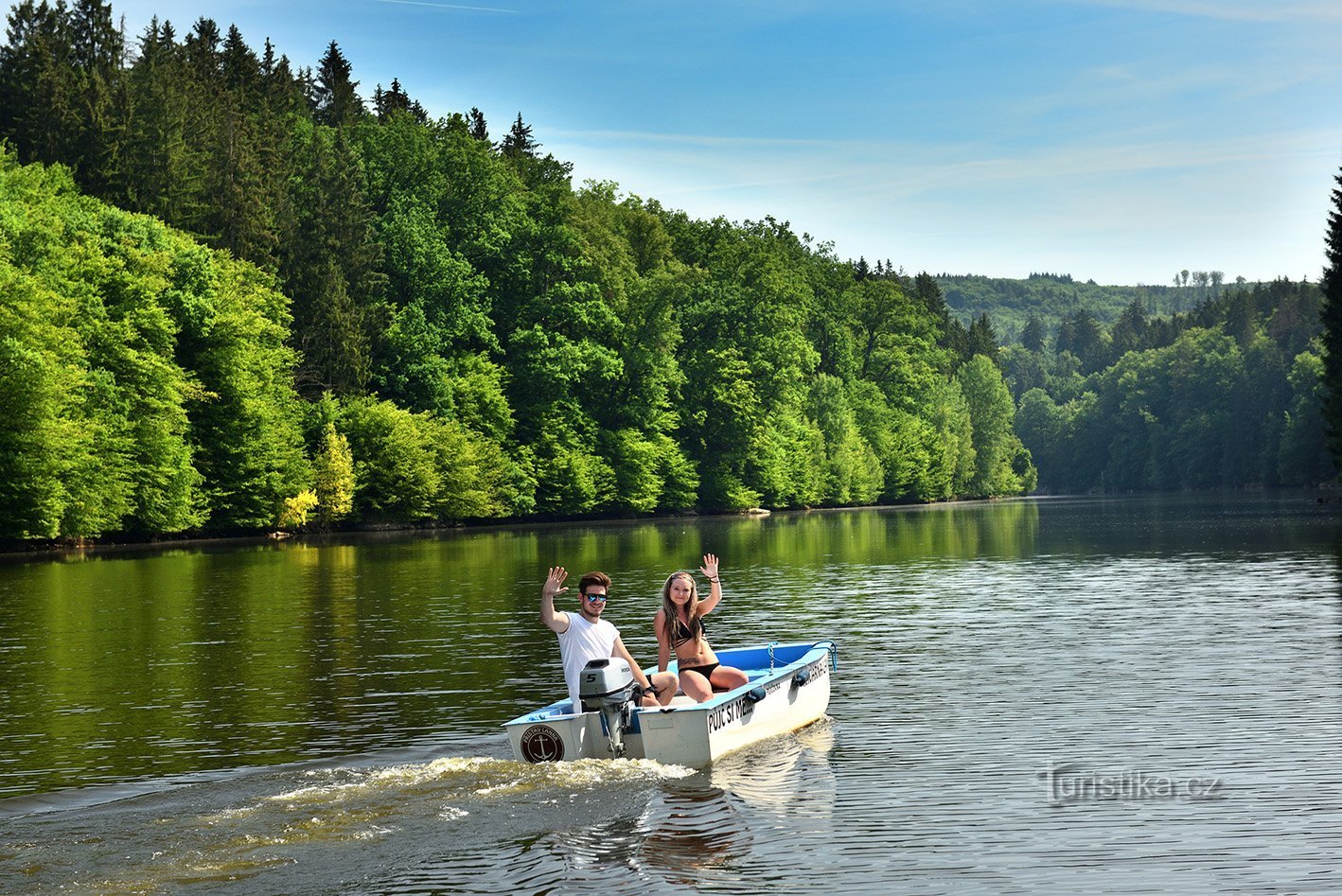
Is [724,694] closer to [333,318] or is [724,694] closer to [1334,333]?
[333,318]

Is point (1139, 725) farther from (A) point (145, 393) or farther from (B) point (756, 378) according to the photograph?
(B) point (756, 378)

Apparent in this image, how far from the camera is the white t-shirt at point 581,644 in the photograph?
18.3 meters

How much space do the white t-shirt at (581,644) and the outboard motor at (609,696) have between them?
52 cm

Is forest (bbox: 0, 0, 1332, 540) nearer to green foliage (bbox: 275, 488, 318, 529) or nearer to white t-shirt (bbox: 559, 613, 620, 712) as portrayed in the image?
green foliage (bbox: 275, 488, 318, 529)

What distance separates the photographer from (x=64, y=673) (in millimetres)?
26875

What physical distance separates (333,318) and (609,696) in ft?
237

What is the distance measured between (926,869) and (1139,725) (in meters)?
7.65

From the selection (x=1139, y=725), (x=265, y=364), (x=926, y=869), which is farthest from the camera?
(x=265, y=364)

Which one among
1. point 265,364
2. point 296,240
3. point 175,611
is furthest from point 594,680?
point 296,240

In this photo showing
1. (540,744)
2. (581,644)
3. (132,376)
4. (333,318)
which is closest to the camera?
(540,744)

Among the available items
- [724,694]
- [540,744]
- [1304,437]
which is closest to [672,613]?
[724,694]

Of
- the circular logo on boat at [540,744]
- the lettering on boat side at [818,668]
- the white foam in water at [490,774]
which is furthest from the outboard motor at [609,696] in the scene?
the lettering on boat side at [818,668]

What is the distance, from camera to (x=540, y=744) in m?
17.1

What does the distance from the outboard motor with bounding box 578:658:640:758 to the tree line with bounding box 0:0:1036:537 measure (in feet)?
157
